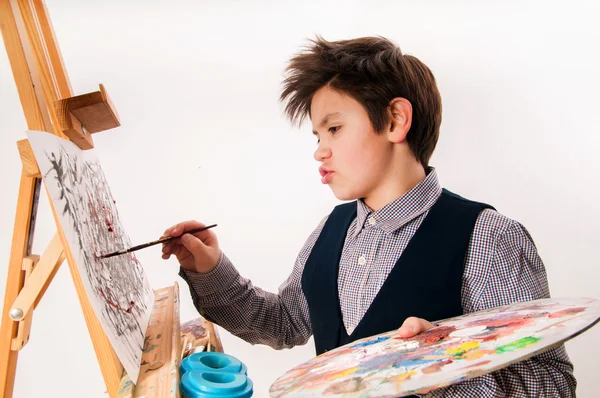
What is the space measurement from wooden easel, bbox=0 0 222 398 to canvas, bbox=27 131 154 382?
24 mm

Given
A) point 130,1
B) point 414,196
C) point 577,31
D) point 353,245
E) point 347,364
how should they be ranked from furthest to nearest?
point 130,1 → point 577,31 → point 353,245 → point 414,196 → point 347,364

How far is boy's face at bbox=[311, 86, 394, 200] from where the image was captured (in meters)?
1.22

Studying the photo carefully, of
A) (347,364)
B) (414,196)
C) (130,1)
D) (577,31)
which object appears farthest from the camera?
(130,1)

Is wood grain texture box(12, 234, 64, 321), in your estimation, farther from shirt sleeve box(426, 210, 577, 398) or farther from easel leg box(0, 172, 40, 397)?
shirt sleeve box(426, 210, 577, 398)

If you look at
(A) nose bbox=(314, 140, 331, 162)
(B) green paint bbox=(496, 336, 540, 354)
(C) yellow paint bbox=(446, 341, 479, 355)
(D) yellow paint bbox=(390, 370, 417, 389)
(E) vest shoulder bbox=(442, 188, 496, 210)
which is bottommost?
(C) yellow paint bbox=(446, 341, 479, 355)

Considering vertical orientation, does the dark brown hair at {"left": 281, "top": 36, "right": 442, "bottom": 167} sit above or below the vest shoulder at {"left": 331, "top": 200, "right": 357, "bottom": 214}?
above

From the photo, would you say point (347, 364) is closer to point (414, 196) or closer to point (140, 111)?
point (414, 196)

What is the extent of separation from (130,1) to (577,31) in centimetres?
175

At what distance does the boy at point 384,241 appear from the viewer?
1116mm

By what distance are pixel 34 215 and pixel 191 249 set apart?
40cm

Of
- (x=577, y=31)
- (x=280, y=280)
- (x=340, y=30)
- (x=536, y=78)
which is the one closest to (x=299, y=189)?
(x=280, y=280)

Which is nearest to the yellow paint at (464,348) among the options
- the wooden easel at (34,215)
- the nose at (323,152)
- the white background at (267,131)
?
the wooden easel at (34,215)

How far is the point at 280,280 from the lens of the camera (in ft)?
8.20

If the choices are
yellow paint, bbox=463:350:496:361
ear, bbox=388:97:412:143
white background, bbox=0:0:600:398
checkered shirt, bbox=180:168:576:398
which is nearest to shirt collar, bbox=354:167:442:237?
checkered shirt, bbox=180:168:576:398
